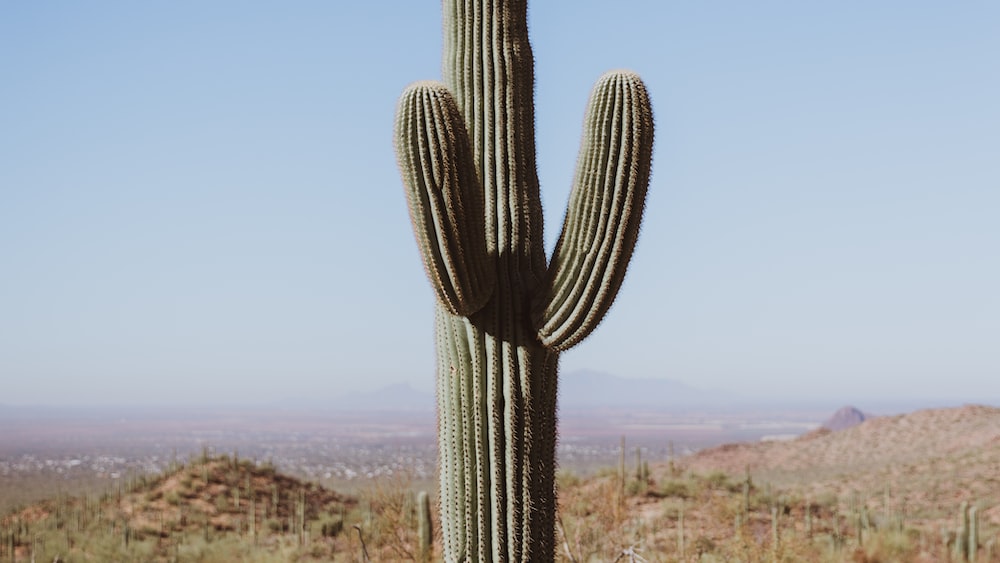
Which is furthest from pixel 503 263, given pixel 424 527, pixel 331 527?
pixel 331 527

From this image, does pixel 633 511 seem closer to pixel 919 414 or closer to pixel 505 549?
pixel 505 549

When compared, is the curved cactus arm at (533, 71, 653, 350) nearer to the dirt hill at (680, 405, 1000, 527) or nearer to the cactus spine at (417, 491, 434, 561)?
the cactus spine at (417, 491, 434, 561)

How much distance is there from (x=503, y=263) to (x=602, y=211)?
2.45ft

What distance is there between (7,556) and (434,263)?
16400 millimetres

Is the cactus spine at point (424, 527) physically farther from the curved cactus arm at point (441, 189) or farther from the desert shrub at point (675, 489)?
the desert shrub at point (675, 489)

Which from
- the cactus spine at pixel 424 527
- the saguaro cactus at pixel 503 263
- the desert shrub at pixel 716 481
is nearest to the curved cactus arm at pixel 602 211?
the saguaro cactus at pixel 503 263

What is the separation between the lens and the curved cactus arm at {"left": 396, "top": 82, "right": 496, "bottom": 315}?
652 centimetres

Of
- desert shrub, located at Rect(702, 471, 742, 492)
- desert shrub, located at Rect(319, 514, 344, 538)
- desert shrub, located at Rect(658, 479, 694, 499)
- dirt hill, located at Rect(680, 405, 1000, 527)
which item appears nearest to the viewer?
desert shrub, located at Rect(319, 514, 344, 538)

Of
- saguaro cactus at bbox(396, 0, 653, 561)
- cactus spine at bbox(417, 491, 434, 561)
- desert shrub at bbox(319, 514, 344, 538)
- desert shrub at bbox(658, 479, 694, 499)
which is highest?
saguaro cactus at bbox(396, 0, 653, 561)

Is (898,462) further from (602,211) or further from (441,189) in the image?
(441,189)

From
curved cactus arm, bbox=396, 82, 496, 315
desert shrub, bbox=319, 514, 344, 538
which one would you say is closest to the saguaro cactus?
curved cactus arm, bbox=396, 82, 496, 315

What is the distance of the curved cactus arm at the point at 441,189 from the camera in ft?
21.4

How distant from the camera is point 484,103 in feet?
23.5

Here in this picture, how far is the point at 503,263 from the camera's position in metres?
6.96
